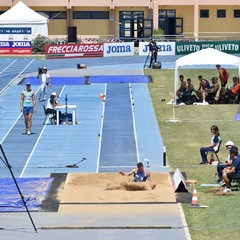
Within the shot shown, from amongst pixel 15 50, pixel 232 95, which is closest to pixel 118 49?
pixel 15 50

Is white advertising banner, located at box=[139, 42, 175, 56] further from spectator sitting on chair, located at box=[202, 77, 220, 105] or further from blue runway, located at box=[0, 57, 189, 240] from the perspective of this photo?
spectator sitting on chair, located at box=[202, 77, 220, 105]

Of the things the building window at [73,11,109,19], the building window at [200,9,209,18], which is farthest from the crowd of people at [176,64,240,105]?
the building window at [200,9,209,18]

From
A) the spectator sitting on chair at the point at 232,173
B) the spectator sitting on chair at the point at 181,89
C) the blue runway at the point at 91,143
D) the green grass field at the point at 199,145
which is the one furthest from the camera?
the spectator sitting on chair at the point at 181,89

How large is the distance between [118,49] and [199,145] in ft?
112

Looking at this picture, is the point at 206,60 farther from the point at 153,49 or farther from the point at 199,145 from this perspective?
the point at 153,49

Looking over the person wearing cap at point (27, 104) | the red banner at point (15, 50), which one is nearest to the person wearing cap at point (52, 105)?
the person wearing cap at point (27, 104)

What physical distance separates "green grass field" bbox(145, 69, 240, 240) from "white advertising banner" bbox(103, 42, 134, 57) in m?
12.7

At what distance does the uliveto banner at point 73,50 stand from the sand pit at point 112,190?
36992 millimetres

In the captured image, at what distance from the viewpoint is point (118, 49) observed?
197ft

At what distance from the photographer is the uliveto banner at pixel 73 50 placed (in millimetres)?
58219

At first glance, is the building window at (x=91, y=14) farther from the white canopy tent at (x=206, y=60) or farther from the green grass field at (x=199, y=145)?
the white canopy tent at (x=206, y=60)

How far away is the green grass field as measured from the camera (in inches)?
665

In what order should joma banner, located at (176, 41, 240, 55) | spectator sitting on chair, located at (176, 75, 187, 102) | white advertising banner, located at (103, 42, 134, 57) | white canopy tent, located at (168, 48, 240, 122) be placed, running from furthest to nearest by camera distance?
white advertising banner, located at (103, 42, 134, 57)
joma banner, located at (176, 41, 240, 55)
spectator sitting on chair, located at (176, 75, 187, 102)
white canopy tent, located at (168, 48, 240, 122)

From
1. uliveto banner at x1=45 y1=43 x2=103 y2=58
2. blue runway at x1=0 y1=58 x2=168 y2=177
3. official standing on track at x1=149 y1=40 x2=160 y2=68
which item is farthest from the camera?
uliveto banner at x1=45 y1=43 x2=103 y2=58
